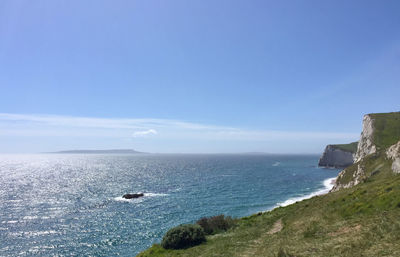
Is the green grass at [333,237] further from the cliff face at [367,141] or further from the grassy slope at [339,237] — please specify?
the cliff face at [367,141]

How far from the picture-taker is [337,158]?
625 ft

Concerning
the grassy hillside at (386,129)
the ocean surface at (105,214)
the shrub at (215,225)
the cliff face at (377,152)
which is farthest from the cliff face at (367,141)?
the shrub at (215,225)

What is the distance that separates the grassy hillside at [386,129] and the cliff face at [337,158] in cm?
8603

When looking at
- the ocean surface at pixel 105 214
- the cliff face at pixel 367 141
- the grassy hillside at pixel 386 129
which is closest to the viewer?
the ocean surface at pixel 105 214

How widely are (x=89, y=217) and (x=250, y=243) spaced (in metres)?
48.7

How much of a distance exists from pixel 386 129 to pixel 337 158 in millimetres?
110716

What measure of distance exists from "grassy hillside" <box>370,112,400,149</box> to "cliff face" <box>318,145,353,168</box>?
282 feet

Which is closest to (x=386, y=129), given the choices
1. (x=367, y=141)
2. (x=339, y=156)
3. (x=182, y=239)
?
(x=367, y=141)

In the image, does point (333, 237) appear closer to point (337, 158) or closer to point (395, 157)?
point (395, 157)

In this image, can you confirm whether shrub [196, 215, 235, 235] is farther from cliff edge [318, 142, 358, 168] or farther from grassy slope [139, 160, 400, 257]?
cliff edge [318, 142, 358, 168]

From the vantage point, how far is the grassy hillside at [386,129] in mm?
78375

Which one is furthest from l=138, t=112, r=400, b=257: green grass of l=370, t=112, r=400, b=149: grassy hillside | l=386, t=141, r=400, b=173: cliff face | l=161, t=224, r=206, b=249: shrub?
l=370, t=112, r=400, b=149: grassy hillside

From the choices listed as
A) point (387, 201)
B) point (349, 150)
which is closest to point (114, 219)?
point (387, 201)

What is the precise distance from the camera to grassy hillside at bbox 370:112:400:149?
257ft
